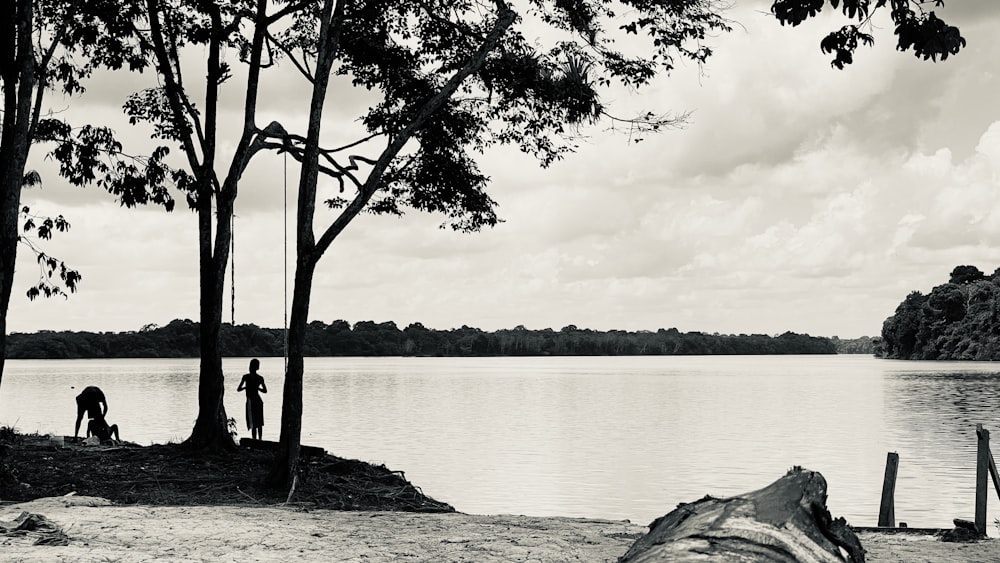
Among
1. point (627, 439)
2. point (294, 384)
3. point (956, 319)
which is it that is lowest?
point (627, 439)

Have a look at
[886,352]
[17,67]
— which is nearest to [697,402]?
[17,67]

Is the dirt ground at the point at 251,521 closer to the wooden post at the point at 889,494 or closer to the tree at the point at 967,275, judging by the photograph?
the wooden post at the point at 889,494

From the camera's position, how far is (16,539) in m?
9.77

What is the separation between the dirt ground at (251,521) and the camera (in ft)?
32.5

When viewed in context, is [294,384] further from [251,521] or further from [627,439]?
[627,439]

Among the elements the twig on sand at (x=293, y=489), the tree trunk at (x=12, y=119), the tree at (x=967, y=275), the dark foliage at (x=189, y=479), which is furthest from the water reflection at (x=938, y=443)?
the tree at (x=967, y=275)

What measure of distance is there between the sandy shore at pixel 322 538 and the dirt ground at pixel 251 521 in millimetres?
16

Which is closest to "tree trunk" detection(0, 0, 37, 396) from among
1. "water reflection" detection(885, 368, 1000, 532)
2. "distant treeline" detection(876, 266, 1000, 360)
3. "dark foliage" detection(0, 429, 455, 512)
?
"dark foliage" detection(0, 429, 455, 512)

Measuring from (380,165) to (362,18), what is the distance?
3714 millimetres

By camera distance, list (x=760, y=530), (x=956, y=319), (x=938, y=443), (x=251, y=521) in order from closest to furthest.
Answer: (x=760, y=530)
(x=251, y=521)
(x=938, y=443)
(x=956, y=319)

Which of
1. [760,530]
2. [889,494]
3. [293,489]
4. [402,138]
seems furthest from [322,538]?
[889,494]

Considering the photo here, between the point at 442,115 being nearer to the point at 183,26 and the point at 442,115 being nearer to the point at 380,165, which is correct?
the point at 380,165

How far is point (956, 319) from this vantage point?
122 meters

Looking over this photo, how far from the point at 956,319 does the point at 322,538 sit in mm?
125010
